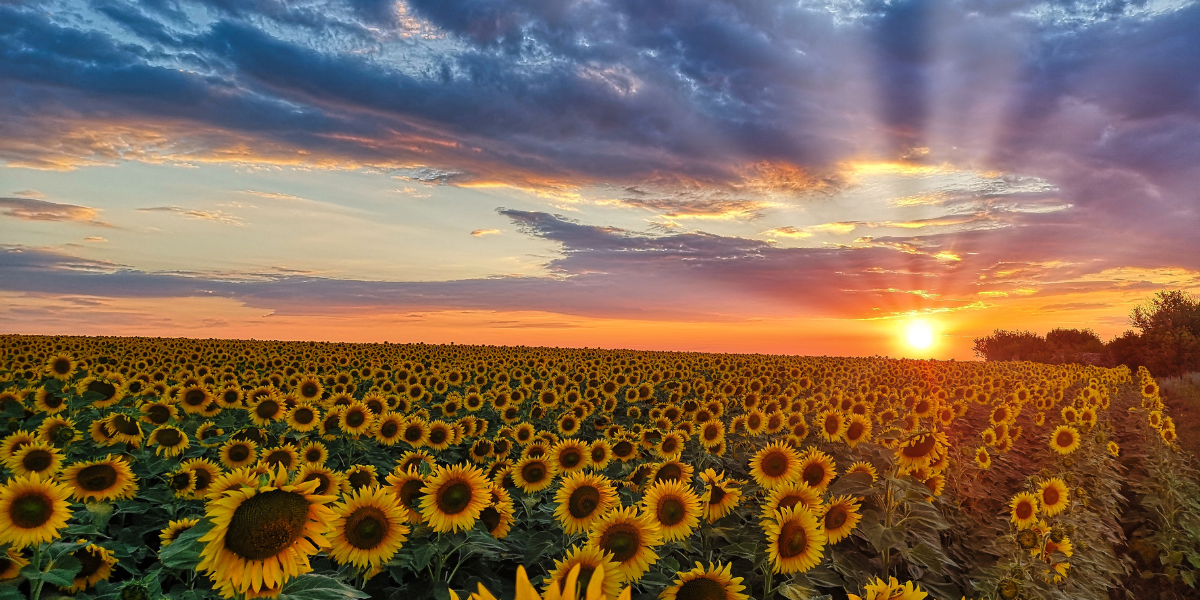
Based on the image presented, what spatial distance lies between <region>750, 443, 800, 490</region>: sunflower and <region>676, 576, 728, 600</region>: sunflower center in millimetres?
2501

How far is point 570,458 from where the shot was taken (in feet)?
22.3

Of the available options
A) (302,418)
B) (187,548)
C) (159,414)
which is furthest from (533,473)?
(159,414)

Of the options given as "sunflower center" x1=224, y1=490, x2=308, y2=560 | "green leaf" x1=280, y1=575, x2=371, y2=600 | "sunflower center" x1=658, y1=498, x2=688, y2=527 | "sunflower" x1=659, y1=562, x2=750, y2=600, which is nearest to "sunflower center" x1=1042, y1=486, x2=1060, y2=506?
"sunflower center" x1=658, y1=498, x2=688, y2=527

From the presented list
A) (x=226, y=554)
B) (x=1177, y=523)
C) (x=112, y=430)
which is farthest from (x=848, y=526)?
(x=1177, y=523)

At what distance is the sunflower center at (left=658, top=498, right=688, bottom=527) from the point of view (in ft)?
15.8

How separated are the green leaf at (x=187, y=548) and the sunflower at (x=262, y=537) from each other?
0.12 ft

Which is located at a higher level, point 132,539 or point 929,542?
point 929,542

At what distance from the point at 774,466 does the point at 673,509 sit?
1677mm

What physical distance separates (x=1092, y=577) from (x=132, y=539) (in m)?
11.2

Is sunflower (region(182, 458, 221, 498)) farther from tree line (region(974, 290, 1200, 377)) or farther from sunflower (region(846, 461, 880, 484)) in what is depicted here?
tree line (region(974, 290, 1200, 377))

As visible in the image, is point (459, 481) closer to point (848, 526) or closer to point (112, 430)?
point (848, 526)

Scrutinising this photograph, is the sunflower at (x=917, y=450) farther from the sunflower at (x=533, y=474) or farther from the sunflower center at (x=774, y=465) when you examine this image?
the sunflower at (x=533, y=474)

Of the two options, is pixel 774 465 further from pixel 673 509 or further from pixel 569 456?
pixel 569 456

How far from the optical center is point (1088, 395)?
1764 centimetres
